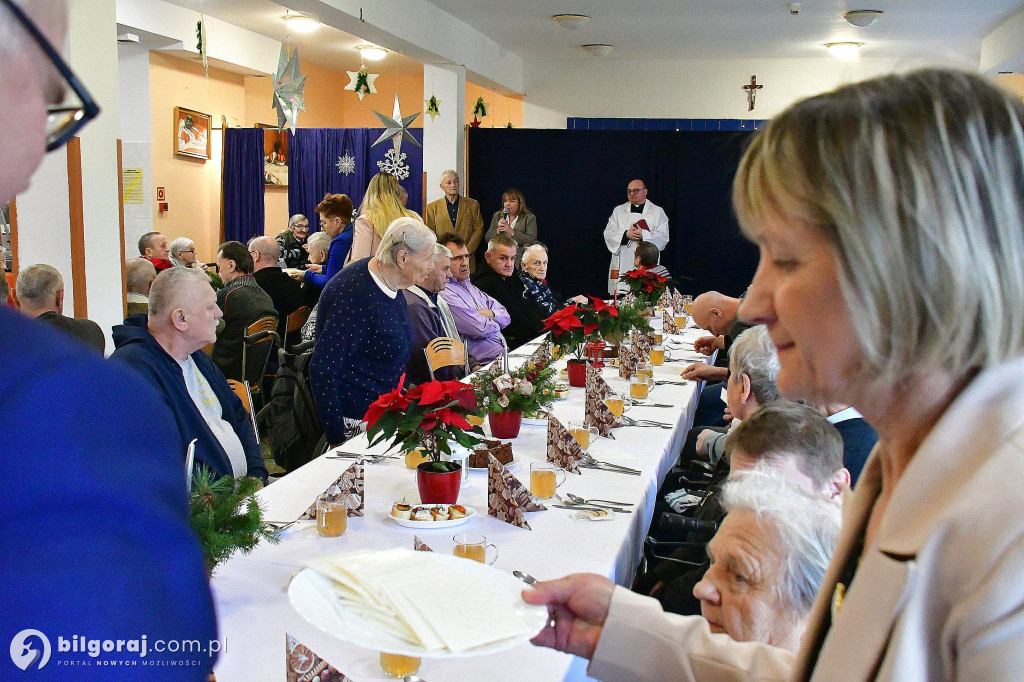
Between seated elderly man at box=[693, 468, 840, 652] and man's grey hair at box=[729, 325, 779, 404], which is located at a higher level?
man's grey hair at box=[729, 325, 779, 404]

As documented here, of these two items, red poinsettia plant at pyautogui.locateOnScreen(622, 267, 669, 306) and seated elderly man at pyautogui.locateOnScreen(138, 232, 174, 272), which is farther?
seated elderly man at pyautogui.locateOnScreen(138, 232, 174, 272)

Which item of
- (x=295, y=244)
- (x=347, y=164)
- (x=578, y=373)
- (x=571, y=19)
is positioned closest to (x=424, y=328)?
(x=578, y=373)

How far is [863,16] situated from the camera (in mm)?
8625

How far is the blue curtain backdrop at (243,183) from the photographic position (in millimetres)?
11641

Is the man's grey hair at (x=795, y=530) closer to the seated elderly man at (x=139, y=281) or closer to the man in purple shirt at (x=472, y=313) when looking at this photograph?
the man in purple shirt at (x=472, y=313)

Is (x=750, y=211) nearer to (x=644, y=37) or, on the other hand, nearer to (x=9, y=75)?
(x=9, y=75)

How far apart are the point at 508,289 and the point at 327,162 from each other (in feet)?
21.3

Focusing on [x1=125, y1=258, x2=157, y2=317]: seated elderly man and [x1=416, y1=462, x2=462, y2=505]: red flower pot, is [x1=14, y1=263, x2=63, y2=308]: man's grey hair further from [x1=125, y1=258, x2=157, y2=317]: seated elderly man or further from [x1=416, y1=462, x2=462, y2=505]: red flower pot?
[x1=416, y1=462, x2=462, y2=505]: red flower pot

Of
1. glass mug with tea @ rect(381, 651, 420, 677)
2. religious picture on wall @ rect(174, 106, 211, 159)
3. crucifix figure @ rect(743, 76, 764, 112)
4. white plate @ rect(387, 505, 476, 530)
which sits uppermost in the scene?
crucifix figure @ rect(743, 76, 764, 112)

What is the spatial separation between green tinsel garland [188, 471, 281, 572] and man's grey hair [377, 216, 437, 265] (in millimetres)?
2345

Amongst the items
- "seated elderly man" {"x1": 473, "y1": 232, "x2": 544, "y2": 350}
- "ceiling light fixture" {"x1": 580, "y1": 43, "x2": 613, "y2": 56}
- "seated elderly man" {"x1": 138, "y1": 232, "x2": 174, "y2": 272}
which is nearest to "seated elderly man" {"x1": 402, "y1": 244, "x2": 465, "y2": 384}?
"seated elderly man" {"x1": 473, "y1": 232, "x2": 544, "y2": 350}

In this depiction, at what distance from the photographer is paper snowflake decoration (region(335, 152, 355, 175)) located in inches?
473

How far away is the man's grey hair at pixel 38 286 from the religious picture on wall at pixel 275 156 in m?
8.08

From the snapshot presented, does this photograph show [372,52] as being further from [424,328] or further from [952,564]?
[952,564]
